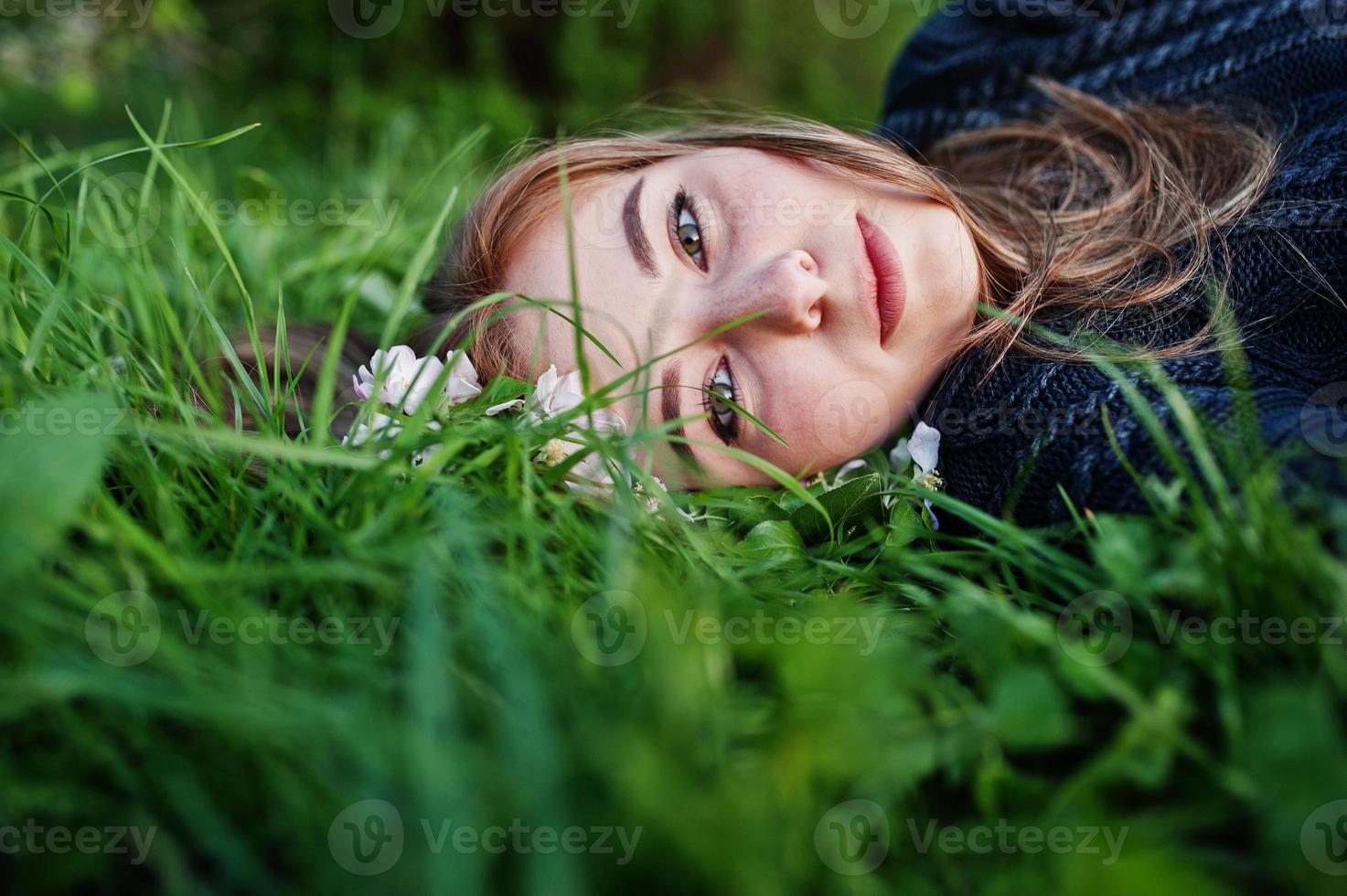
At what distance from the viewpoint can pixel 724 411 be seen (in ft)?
5.49

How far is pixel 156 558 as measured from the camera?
923mm

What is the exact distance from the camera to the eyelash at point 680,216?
1.66 meters

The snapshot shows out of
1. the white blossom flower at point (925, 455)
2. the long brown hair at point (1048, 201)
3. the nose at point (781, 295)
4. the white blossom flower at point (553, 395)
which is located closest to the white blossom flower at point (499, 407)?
the white blossom flower at point (553, 395)

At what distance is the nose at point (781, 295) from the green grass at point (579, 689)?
50 cm

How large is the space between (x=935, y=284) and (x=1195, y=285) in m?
0.50

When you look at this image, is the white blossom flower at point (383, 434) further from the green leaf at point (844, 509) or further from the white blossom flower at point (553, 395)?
the green leaf at point (844, 509)

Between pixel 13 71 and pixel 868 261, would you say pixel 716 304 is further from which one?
pixel 13 71

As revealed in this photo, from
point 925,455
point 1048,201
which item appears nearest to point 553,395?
point 925,455

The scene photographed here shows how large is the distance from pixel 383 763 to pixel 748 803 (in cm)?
31

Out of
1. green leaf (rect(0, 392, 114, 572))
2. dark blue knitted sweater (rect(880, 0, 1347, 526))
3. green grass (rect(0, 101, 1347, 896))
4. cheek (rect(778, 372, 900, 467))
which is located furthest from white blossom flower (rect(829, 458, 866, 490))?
green leaf (rect(0, 392, 114, 572))

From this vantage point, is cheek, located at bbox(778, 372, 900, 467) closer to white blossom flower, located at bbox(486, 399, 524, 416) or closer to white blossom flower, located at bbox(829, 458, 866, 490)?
white blossom flower, located at bbox(829, 458, 866, 490)

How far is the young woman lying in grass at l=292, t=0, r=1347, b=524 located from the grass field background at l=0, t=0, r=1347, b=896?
0.91 feet

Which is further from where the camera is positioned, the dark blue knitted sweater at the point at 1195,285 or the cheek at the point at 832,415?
the cheek at the point at 832,415

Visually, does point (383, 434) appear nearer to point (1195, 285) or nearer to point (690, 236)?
point (690, 236)
